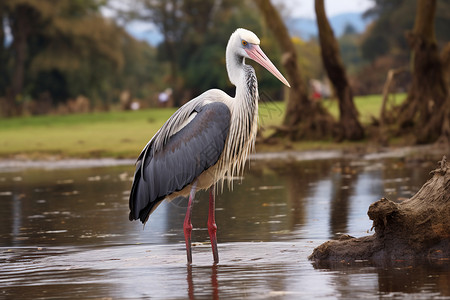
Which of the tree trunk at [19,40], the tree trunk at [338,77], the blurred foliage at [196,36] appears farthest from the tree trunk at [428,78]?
the blurred foliage at [196,36]

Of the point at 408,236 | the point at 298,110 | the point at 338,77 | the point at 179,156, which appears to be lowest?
the point at 408,236

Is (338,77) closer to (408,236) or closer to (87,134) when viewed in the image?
(87,134)

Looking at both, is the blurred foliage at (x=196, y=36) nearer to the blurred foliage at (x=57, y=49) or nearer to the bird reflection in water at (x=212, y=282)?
the blurred foliage at (x=57, y=49)

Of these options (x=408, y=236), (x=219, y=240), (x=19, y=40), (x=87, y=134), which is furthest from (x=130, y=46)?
(x=408, y=236)

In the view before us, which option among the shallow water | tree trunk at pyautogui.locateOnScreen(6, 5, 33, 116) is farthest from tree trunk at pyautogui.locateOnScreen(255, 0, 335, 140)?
tree trunk at pyautogui.locateOnScreen(6, 5, 33, 116)

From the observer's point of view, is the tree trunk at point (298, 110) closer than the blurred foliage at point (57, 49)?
Yes

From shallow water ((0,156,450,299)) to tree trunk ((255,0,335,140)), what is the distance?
4707mm

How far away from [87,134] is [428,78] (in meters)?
11.9

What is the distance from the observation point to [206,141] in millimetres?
8273

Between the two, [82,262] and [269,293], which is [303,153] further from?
[269,293]

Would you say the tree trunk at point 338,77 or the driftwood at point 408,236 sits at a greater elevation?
the tree trunk at point 338,77

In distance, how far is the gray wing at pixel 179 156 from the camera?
8242mm

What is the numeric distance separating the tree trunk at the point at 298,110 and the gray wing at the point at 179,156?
12.7 meters

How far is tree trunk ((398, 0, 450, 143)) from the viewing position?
19.1m
